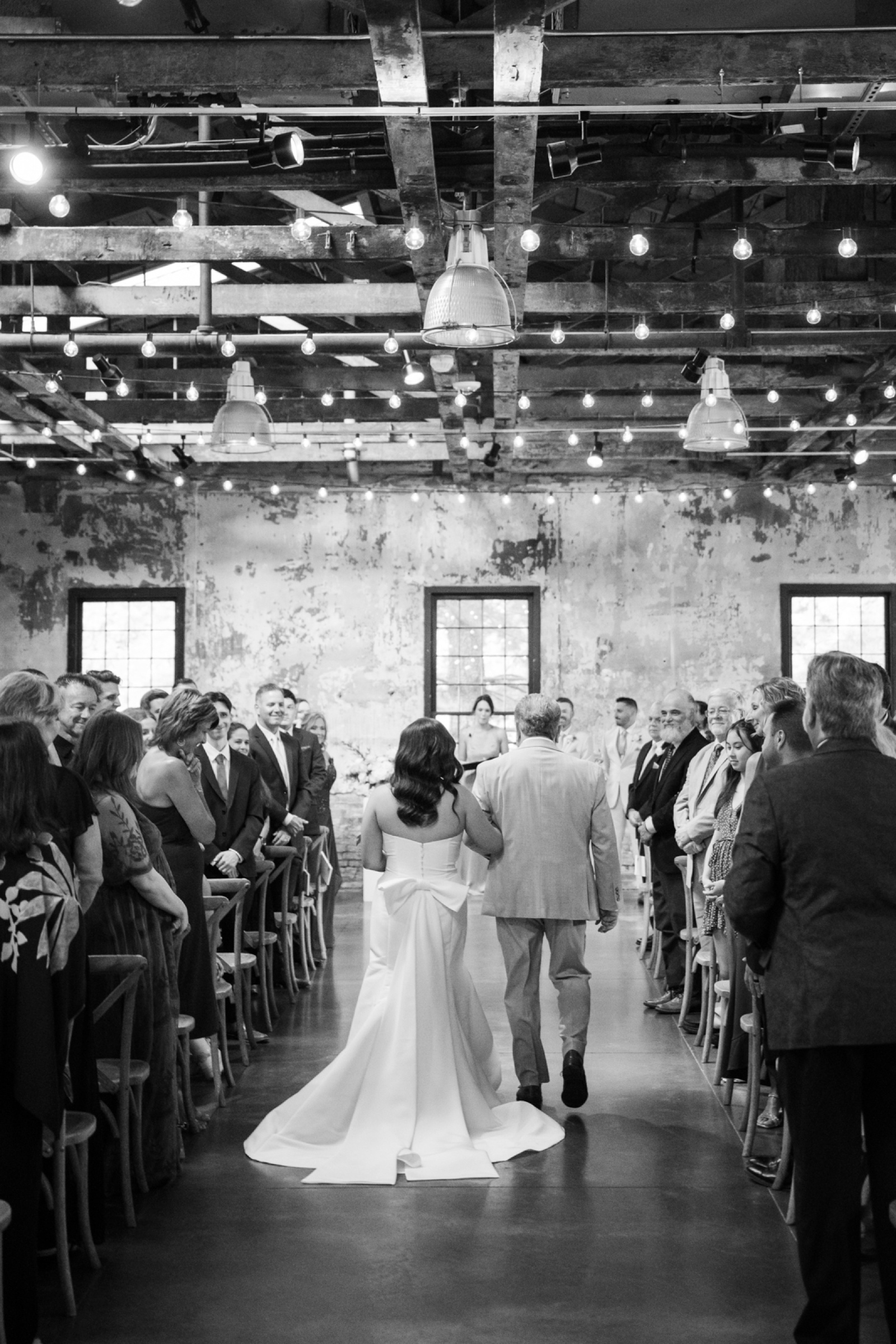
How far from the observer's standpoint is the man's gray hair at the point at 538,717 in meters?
5.82

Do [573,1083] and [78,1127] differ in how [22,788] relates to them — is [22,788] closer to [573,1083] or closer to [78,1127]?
[78,1127]

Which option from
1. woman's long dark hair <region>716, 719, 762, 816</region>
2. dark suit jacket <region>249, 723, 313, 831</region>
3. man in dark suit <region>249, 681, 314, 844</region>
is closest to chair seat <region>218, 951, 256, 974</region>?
dark suit jacket <region>249, 723, 313, 831</region>

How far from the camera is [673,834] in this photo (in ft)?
26.2

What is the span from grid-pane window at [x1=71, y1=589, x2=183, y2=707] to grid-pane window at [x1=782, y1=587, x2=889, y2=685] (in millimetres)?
6764

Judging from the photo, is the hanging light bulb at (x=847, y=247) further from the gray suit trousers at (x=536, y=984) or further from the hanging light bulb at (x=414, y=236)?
the gray suit trousers at (x=536, y=984)

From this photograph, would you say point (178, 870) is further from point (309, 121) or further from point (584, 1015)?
point (309, 121)

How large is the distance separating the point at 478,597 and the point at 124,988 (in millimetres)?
10887

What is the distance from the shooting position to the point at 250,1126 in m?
5.48

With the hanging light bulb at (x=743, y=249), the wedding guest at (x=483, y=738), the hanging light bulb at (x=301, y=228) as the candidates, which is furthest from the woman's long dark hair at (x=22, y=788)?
the wedding guest at (x=483, y=738)

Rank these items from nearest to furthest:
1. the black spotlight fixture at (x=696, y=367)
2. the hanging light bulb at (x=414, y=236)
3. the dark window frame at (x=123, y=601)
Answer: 1. the hanging light bulb at (x=414, y=236)
2. the black spotlight fixture at (x=696, y=367)
3. the dark window frame at (x=123, y=601)

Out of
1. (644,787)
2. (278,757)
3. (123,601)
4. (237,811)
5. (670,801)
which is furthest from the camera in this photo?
(123,601)

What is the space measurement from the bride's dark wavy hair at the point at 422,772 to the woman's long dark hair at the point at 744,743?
1.22 metres

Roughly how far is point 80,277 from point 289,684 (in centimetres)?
584

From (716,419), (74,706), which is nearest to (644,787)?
(716,419)
